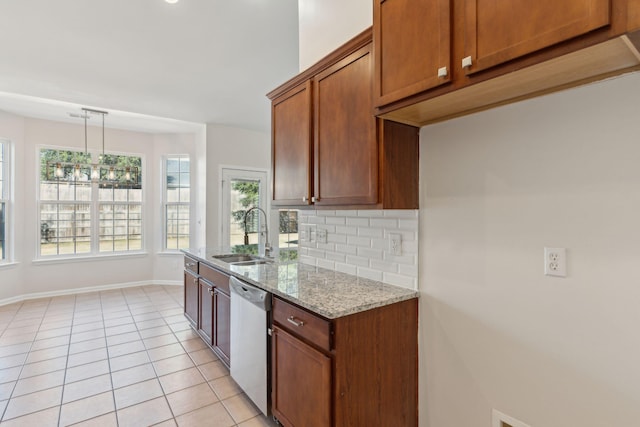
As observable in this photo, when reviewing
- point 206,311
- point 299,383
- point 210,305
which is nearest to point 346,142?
point 299,383

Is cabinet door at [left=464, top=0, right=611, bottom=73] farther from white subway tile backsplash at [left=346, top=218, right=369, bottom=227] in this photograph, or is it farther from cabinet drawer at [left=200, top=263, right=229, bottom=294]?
cabinet drawer at [left=200, top=263, right=229, bottom=294]

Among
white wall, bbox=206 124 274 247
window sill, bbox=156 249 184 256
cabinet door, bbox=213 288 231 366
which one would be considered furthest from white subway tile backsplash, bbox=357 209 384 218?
window sill, bbox=156 249 184 256

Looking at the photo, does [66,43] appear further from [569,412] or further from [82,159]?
[569,412]

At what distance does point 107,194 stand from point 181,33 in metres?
3.96

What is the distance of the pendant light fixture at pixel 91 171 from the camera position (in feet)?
15.5

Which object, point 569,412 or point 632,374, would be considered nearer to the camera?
point 632,374

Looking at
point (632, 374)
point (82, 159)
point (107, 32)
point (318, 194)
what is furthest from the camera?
point (82, 159)

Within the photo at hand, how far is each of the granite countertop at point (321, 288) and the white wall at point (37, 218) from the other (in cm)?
362

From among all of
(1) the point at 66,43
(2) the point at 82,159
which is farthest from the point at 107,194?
(1) the point at 66,43

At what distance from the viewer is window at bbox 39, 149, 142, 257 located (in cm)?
507

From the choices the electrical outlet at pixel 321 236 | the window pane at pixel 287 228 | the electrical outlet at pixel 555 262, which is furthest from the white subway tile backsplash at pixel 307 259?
the window pane at pixel 287 228

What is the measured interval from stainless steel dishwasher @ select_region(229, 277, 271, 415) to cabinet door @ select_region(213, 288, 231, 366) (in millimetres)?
174

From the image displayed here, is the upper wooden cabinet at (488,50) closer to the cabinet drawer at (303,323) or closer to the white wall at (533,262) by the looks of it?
the white wall at (533,262)

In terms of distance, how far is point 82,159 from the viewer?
5.34 m
